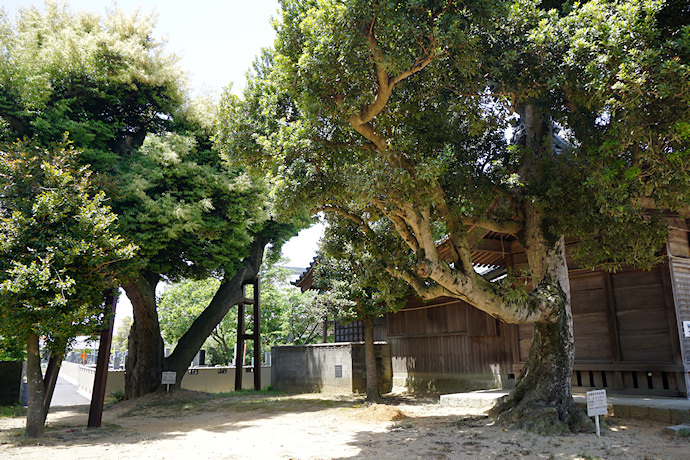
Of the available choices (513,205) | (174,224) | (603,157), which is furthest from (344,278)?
(603,157)

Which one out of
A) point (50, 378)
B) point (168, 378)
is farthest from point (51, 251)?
point (168, 378)

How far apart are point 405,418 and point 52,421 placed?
9.41m

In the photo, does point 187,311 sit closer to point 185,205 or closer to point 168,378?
point 168,378

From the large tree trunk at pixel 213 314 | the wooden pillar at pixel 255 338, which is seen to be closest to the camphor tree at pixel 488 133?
the large tree trunk at pixel 213 314

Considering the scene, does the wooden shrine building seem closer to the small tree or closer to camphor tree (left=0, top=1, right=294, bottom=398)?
camphor tree (left=0, top=1, right=294, bottom=398)

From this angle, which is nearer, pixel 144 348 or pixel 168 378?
pixel 168 378

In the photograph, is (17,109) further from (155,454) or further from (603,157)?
(603,157)

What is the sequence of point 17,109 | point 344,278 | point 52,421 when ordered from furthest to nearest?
1. point 344,278
2. point 17,109
3. point 52,421

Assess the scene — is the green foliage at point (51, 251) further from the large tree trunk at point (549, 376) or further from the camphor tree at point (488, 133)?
the large tree trunk at point (549, 376)

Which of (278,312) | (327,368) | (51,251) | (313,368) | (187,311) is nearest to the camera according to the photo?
(51,251)

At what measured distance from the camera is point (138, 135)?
16.9 metres

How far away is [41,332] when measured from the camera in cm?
908

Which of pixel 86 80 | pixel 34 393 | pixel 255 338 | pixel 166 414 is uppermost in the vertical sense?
pixel 86 80

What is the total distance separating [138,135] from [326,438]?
12.8m
